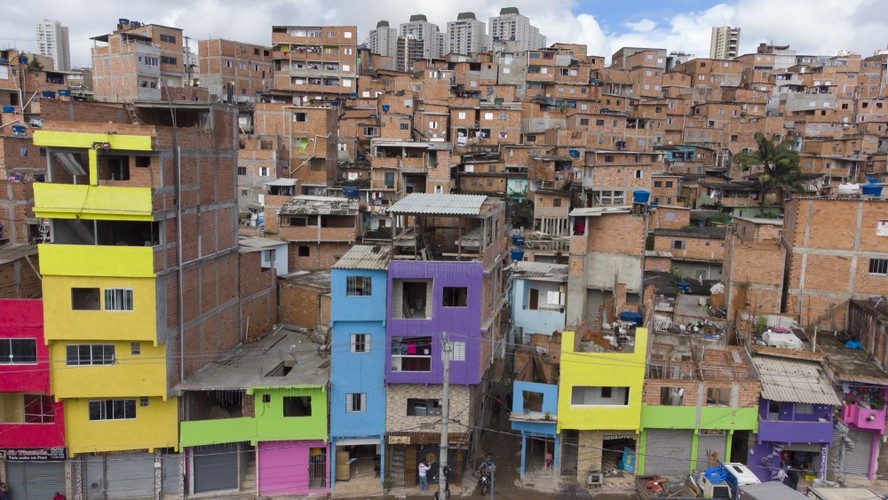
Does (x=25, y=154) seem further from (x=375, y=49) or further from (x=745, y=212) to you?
(x=375, y=49)

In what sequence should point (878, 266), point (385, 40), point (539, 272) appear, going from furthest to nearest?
point (385, 40) < point (539, 272) < point (878, 266)

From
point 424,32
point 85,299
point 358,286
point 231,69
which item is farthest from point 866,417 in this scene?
point 424,32

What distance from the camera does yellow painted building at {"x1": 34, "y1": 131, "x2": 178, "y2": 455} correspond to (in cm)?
2344

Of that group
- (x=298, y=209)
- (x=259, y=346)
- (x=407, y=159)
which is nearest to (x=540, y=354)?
(x=259, y=346)

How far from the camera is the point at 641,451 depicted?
26.8 metres

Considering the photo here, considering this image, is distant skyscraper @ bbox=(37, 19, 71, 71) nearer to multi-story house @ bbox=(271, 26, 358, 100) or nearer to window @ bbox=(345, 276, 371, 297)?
multi-story house @ bbox=(271, 26, 358, 100)

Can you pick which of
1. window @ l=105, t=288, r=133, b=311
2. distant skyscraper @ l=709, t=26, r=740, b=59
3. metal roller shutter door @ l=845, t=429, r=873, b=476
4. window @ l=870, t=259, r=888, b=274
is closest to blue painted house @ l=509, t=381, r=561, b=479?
metal roller shutter door @ l=845, t=429, r=873, b=476

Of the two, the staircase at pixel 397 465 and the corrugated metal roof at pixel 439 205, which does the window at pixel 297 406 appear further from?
the corrugated metal roof at pixel 439 205

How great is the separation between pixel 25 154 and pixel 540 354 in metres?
36.2

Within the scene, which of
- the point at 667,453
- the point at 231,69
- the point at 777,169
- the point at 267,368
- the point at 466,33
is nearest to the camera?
the point at 667,453

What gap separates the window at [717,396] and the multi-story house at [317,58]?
59307 mm

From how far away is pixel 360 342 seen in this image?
2616 cm

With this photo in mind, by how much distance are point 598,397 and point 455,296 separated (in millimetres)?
7374

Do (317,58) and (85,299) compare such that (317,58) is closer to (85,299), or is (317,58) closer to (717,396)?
(85,299)
